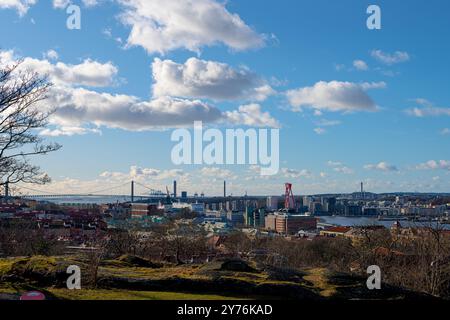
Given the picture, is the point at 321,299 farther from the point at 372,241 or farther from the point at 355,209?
the point at 355,209

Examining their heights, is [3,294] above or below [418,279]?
above

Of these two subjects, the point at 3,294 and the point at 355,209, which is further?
the point at 355,209
